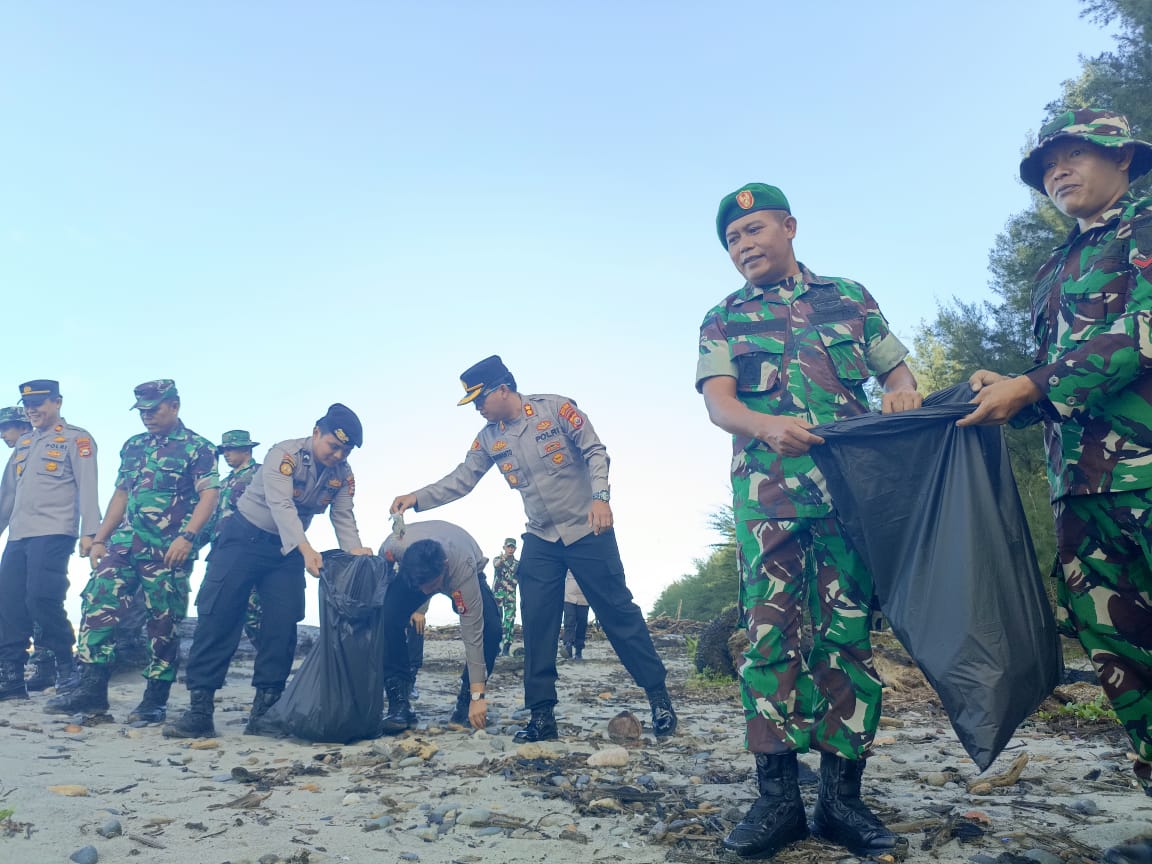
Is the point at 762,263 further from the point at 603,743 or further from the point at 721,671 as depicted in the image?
the point at 721,671

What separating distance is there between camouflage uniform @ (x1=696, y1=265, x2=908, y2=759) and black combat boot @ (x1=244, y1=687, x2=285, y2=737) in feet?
12.0

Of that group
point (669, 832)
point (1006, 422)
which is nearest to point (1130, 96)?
point (1006, 422)

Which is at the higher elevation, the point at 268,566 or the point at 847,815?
the point at 268,566

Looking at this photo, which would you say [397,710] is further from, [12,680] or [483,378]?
[12,680]

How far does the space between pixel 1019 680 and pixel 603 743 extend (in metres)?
2.92

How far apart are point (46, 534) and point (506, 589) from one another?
769 cm

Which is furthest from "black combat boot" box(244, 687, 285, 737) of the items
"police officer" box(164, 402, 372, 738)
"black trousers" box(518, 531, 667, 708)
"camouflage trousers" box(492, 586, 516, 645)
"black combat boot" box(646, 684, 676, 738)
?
"camouflage trousers" box(492, 586, 516, 645)

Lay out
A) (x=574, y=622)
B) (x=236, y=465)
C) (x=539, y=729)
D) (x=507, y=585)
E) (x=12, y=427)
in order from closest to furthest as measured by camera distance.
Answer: (x=539, y=729) → (x=12, y=427) → (x=236, y=465) → (x=574, y=622) → (x=507, y=585)

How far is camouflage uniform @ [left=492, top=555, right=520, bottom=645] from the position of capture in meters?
13.5

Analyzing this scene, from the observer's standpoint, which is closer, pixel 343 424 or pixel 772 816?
pixel 772 816

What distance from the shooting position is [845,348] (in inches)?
127

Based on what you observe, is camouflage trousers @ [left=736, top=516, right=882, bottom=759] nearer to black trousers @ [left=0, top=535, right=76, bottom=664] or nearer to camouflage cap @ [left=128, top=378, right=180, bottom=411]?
camouflage cap @ [left=128, top=378, right=180, bottom=411]

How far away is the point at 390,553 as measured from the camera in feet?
19.2

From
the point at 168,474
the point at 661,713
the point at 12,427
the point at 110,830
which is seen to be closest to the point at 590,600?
the point at 661,713
